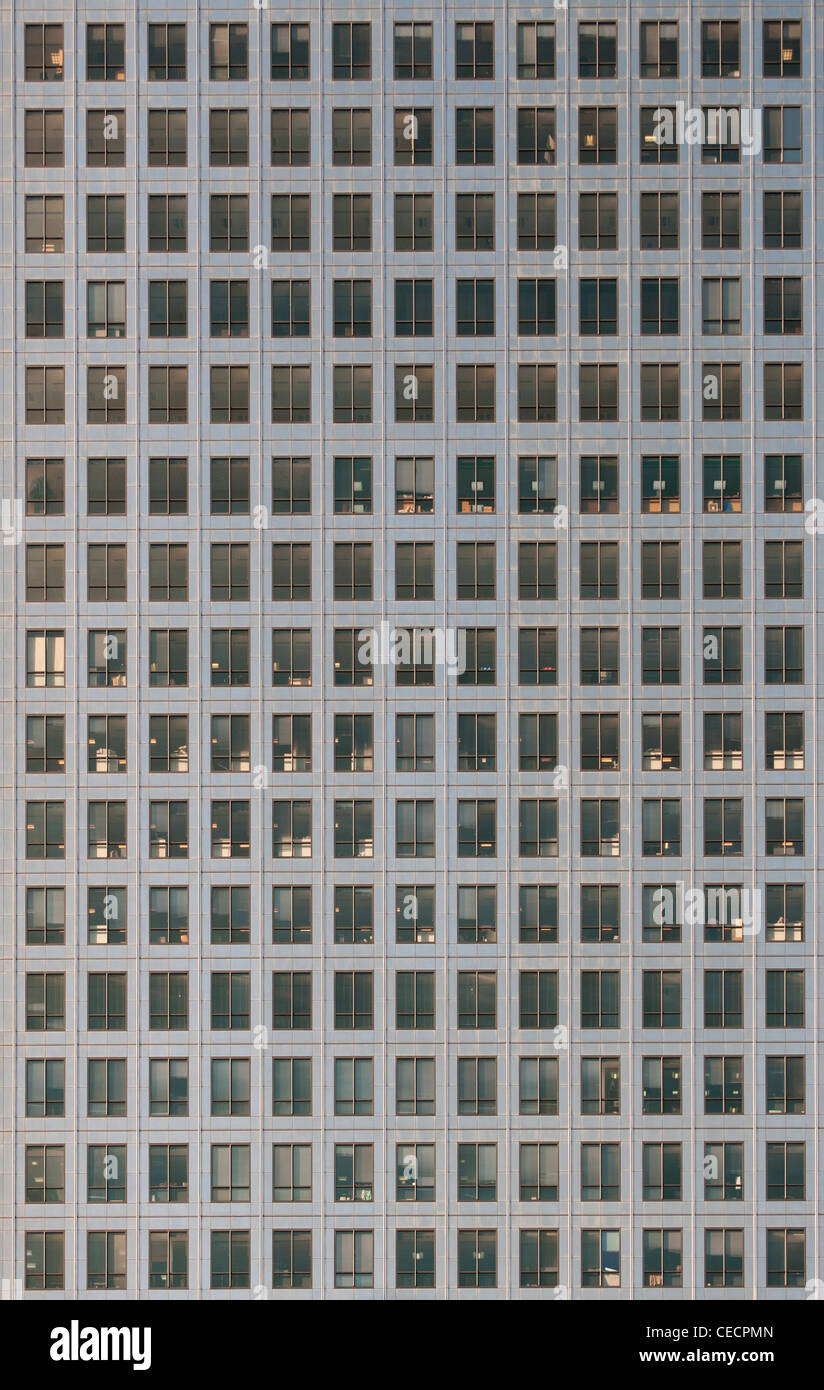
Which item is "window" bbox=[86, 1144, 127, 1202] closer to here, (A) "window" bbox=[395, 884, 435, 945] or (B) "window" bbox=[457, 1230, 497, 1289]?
(B) "window" bbox=[457, 1230, 497, 1289]

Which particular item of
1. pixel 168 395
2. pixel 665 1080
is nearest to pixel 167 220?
pixel 168 395

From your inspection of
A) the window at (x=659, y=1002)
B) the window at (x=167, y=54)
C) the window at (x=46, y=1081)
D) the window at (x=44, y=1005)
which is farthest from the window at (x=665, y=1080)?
the window at (x=167, y=54)

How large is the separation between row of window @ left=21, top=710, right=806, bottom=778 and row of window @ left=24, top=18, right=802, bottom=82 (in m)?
21.6

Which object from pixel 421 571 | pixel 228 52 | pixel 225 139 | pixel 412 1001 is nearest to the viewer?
pixel 412 1001

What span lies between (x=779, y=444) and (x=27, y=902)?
96.3 feet

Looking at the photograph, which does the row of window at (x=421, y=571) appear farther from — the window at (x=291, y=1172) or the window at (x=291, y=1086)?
the window at (x=291, y=1172)

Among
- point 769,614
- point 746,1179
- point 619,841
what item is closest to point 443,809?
point 619,841

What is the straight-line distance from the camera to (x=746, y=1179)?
3400 cm

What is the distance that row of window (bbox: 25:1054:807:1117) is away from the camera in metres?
33.8

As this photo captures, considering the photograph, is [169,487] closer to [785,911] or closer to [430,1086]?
[430,1086]

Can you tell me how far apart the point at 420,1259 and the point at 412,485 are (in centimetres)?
2536

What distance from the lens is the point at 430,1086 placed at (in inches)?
1331

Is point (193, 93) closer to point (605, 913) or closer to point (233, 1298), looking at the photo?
point (605, 913)

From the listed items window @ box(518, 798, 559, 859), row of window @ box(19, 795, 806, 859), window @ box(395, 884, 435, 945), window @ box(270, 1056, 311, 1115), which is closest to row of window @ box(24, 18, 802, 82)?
row of window @ box(19, 795, 806, 859)
